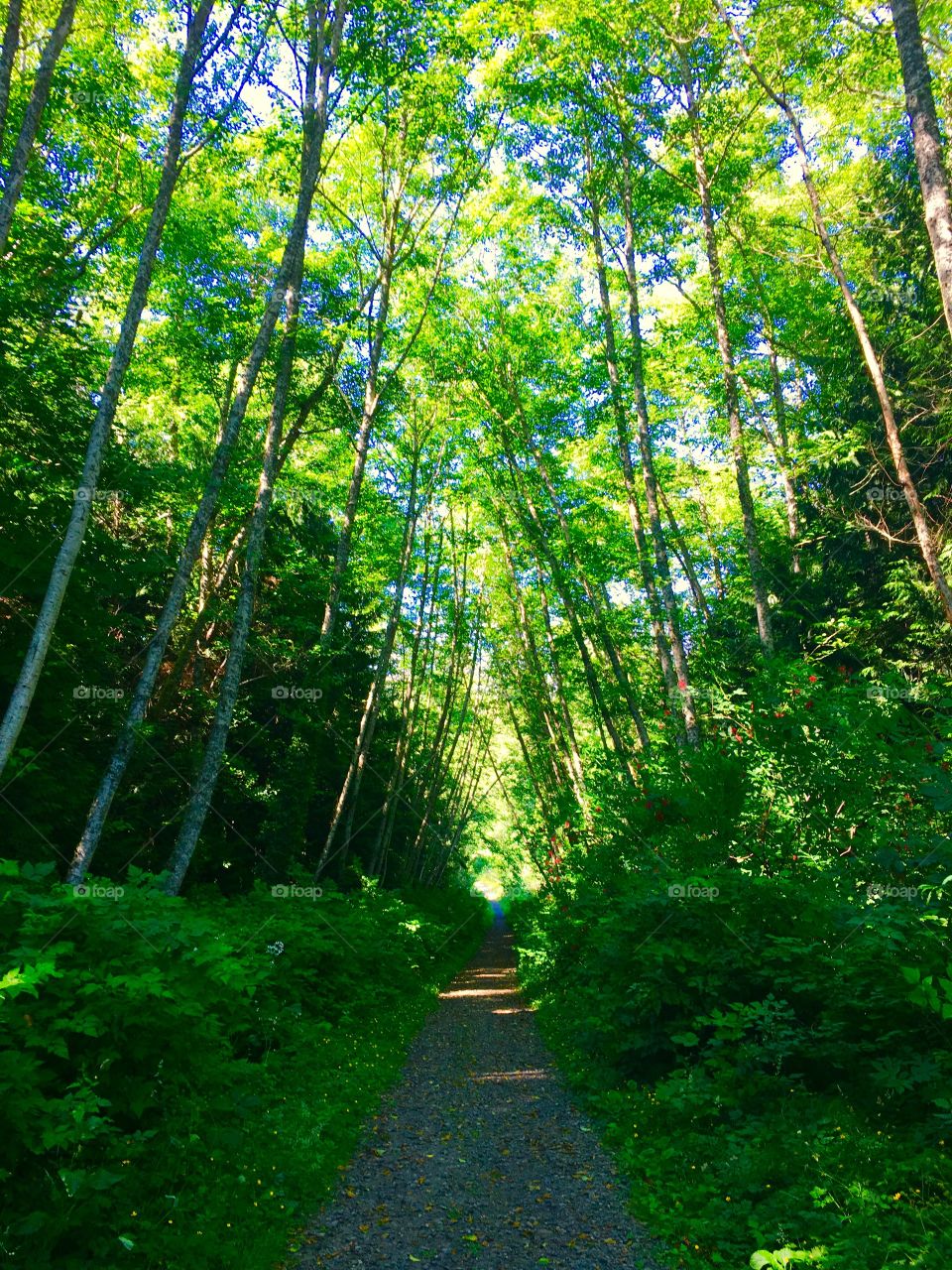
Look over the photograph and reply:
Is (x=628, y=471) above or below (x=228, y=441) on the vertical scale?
above

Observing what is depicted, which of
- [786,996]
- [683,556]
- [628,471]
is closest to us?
[786,996]

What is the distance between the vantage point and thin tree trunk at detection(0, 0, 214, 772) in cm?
684

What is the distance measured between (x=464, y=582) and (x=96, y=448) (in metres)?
14.6

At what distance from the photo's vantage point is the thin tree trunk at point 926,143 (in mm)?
6230

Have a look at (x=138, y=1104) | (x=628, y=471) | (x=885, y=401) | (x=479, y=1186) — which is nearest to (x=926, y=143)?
(x=885, y=401)

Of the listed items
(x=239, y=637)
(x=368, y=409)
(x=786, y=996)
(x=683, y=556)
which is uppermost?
(x=368, y=409)

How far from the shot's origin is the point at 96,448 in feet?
25.0

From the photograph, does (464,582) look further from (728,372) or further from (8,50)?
(8,50)

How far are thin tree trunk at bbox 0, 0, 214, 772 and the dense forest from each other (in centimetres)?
6

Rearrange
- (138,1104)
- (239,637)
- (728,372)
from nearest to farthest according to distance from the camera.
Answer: (138,1104)
(239,637)
(728,372)

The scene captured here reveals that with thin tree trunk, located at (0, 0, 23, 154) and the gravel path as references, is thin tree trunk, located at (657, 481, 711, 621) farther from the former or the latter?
thin tree trunk, located at (0, 0, 23, 154)

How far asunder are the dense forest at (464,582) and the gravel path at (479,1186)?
0.87 feet

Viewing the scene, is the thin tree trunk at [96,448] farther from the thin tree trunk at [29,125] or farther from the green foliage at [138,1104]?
the green foliage at [138,1104]

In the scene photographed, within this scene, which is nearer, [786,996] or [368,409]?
[786,996]
